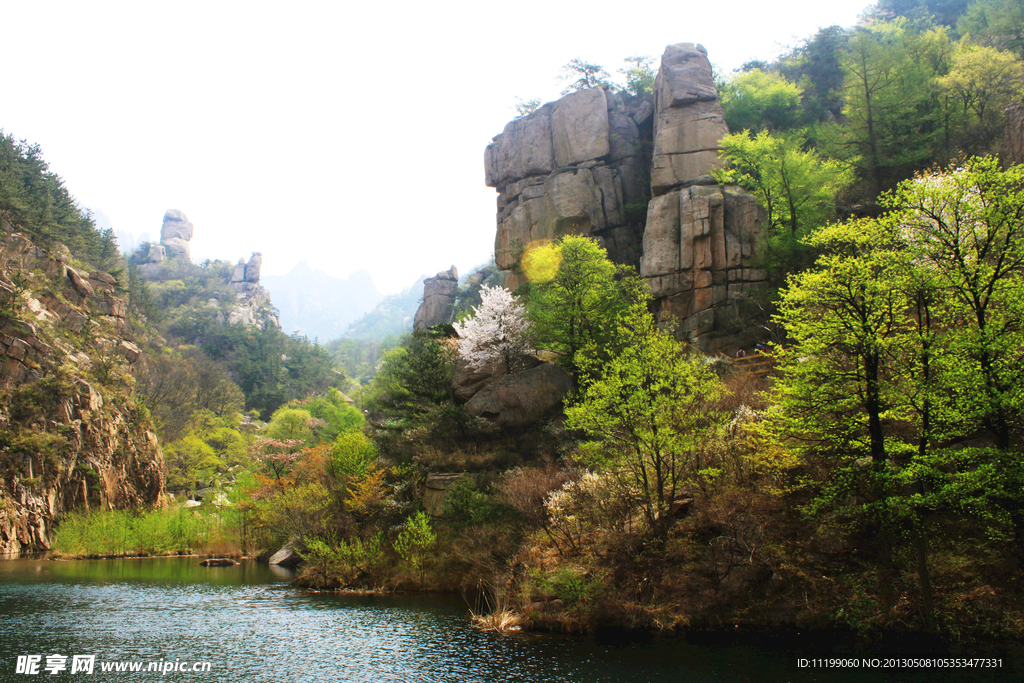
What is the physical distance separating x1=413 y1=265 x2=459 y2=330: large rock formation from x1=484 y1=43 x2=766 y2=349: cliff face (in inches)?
853

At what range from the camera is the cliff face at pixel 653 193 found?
34.8 m

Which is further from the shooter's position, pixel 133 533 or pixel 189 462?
pixel 189 462

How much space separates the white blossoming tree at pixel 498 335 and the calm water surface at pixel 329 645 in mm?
13102

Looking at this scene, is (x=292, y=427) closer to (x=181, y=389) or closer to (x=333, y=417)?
(x=333, y=417)

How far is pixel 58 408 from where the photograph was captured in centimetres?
4019

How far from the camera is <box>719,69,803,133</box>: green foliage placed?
148 feet

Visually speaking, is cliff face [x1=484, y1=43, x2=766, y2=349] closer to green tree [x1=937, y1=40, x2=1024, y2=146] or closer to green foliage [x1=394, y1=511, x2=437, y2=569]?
green tree [x1=937, y1=40, x2=1024, y2=146]

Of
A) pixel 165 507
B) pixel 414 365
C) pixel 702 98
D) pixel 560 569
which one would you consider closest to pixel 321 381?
pixel 165 507

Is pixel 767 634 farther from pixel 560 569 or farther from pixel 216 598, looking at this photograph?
pixel 216 598

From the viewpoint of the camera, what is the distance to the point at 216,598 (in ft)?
79.0

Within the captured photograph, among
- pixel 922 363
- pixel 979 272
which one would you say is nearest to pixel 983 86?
pixel 979 272

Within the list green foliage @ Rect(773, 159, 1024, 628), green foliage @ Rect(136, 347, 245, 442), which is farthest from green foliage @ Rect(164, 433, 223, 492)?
green foliage @ Rect(773, 159, 1024, 628)

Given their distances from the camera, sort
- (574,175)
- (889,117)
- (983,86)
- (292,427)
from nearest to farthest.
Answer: (983,86), (889,117), (574,175), (292,427)

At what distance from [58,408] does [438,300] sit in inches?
1483
